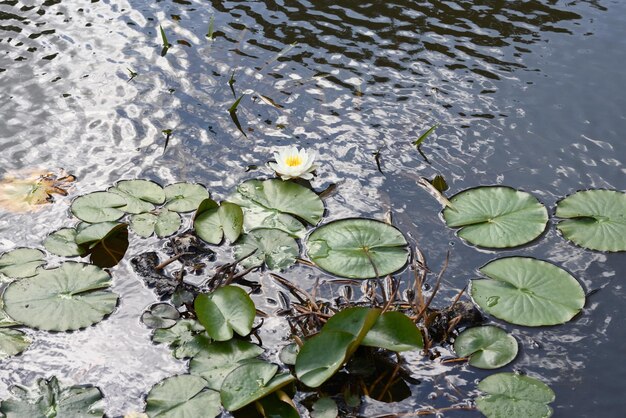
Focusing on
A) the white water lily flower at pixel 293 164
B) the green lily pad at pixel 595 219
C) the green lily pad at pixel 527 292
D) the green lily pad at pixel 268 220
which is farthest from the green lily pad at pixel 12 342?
the green lily pad at pixel 595 219

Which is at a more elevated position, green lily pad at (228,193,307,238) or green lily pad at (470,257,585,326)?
green lily pad at (470,257,585,326)

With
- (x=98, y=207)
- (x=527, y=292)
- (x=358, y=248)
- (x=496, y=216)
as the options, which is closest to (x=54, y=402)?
(x=98, y=207)

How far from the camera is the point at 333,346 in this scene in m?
1.99

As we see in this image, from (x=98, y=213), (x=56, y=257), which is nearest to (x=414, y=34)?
(x=98, y=213)

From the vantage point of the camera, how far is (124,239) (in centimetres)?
263

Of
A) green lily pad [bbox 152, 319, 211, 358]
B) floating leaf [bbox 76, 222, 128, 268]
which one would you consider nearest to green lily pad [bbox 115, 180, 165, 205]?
floating leaf [bbox 76, 222, 128, 268]

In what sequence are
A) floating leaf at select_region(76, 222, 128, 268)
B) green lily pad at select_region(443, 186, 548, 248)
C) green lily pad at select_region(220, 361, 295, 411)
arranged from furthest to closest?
1. green lily pad at select_region(443, 186, 548, 248)
2. floating leaf at select_region(76, 222, 128, 268)
3. green lily pad at select_region(220, 361, 295, 411)

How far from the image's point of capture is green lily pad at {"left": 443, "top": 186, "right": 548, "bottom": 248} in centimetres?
263

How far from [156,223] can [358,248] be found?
776 millimetres

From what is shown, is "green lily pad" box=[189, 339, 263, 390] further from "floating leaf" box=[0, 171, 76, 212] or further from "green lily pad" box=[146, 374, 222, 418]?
"floating leaf" box=[0, 171, 76, 212]

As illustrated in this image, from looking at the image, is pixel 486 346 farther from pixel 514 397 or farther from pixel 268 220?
pixel 268 220

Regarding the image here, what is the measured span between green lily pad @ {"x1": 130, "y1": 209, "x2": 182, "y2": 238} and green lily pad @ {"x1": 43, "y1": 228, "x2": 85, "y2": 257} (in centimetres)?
21

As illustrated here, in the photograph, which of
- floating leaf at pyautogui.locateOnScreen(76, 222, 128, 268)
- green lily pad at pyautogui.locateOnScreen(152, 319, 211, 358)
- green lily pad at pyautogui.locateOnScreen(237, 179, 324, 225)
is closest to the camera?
green lily pad at pyautogui.locateOnScreen(152, 319, 211, 358)

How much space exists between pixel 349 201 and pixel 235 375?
3.34 ft
